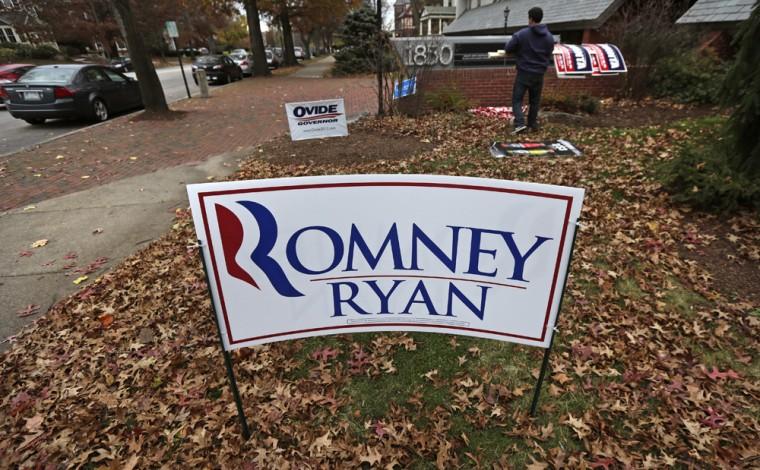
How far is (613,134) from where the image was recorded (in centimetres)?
757

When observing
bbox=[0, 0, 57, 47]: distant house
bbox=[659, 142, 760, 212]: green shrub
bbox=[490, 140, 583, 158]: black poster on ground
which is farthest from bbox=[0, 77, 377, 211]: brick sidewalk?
bbox=[0, 0, 57, 47]: distant house

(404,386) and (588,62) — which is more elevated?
(588,62)

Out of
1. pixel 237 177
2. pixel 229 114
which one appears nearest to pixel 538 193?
pixel 237 177

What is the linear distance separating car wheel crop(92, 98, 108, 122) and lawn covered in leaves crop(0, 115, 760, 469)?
9.89 meters

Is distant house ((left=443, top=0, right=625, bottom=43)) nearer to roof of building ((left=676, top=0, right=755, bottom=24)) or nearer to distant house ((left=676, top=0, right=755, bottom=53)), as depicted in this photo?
roof of building ((left=676, top=0, right=755, bottom=24))

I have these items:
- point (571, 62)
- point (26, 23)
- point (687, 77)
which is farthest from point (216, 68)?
point (26, 23)

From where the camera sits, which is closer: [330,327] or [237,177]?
[330,327]

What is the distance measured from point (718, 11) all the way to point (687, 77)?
3.47m

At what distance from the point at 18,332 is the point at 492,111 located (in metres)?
→ 9.75

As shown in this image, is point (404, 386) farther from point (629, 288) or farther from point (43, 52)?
point (43, 52)

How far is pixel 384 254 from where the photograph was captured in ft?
6.41

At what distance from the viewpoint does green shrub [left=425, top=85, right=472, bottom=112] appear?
10305 mm

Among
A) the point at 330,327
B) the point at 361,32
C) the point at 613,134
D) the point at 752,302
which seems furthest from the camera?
the point at 361,32

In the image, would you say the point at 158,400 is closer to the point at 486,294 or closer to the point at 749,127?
the point at 486,294
